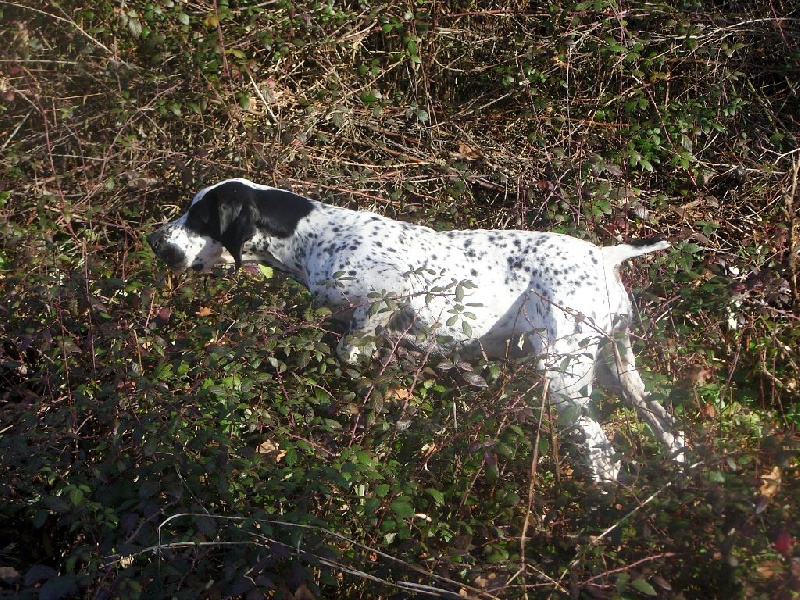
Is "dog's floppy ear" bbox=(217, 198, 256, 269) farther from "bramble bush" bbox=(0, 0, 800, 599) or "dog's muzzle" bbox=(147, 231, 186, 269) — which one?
"dog's muzzle" bbox=(147, 231, 186, 269)

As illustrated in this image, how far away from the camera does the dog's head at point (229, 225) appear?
447cm

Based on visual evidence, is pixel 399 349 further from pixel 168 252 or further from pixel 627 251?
pixel 168 252

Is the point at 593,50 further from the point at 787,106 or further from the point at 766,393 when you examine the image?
the point at 766,393

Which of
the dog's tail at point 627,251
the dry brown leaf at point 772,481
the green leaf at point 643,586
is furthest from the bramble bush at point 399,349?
the dog's tail at point 627,251

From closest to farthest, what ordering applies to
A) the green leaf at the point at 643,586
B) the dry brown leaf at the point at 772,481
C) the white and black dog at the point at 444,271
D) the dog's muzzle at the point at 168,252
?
the green leaf at the point at 643,586, the dry brown leaf at the point at 772,481, the white and black dog at the point at 444,271, the dog's muzzle at the point at 168,252

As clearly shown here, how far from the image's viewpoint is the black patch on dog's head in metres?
4.47

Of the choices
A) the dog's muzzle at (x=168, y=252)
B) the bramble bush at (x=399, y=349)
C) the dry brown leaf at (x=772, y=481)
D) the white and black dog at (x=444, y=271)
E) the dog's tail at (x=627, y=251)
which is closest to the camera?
the dry brown leaf at (x=772, y=481)

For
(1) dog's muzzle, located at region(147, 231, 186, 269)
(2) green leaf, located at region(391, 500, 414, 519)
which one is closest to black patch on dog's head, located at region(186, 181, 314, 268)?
(1) dog's muzzle, located at region(147, 231, 186, 269)

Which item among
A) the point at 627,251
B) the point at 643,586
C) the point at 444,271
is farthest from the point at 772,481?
the point at 444,271

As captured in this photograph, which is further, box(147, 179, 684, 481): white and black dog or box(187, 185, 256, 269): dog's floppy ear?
box(187, 185, 256, 269): dog's floppy ear

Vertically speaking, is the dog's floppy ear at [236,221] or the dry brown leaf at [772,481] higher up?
the dog's floppy ear at [236,221]

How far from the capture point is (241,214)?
447cm

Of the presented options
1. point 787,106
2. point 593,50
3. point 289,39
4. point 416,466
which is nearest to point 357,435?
point 416,466

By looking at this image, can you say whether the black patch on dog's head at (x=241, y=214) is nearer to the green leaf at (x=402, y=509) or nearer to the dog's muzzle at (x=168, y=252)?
the dog's muzzle at (x=168, y=252)
